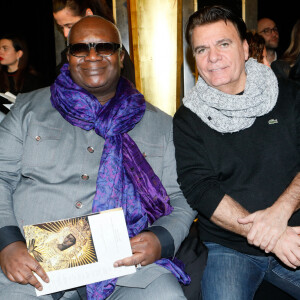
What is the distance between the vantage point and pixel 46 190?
6.85 feet

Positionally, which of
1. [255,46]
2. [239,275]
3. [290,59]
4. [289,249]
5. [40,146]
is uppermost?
[255,46]

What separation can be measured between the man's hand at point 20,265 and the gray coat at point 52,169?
0.53ft

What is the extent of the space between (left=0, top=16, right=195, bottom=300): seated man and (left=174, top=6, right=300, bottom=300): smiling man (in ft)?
0.55

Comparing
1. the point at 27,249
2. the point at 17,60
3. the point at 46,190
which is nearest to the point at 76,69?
the point at 46,190

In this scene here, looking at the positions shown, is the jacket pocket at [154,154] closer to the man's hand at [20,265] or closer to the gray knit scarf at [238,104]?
the gray knit scarf at [238,104]

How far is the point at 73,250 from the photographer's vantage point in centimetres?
178

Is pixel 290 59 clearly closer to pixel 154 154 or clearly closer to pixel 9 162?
pixel 154 154

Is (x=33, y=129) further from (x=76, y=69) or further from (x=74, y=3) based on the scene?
(x=74, y=3)

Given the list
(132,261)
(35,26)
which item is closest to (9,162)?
(132,261)

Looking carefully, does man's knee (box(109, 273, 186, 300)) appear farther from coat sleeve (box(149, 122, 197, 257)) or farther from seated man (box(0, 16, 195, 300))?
coat sleeve (box(149, 122, 197, 257))

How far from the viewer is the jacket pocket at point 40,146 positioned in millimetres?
2117

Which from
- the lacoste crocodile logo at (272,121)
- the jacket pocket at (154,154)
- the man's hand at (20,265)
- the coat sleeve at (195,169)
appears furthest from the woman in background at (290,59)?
the man's hand at (20,265)

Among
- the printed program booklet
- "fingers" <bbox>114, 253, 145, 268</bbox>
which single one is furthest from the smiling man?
the printed program booklet

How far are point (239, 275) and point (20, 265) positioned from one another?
44.8 inches
